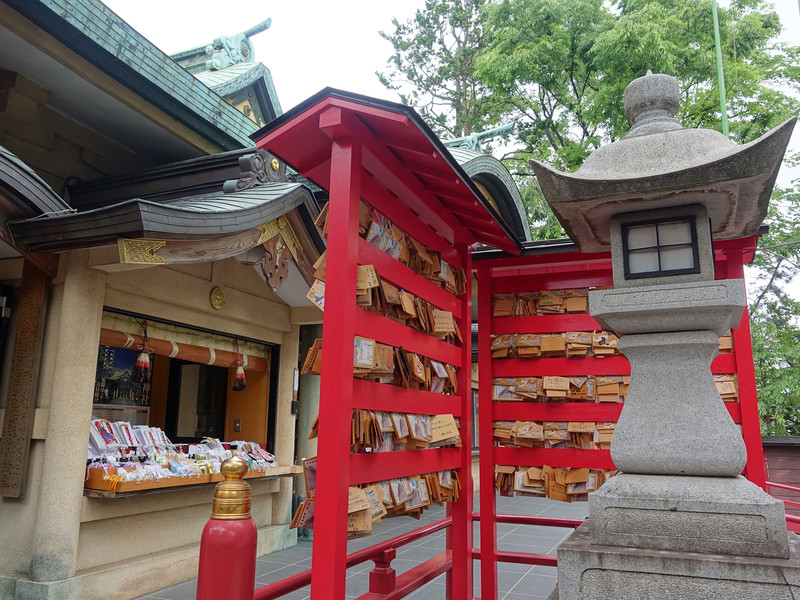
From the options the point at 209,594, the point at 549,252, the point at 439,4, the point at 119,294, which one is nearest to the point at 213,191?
the point at 119,294

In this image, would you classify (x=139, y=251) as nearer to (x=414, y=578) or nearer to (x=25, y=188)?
(x=25, y=188)

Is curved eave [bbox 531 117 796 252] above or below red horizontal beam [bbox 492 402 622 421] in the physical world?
above

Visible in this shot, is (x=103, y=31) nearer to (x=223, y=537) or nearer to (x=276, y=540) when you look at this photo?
(x=223, y=537)

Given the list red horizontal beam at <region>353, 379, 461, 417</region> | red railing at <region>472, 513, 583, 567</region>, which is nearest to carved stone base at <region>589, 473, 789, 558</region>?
red horizontal beam at <region>353, 379, 461, 417</region>

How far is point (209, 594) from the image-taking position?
6.95 feet

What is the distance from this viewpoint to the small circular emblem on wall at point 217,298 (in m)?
7.16

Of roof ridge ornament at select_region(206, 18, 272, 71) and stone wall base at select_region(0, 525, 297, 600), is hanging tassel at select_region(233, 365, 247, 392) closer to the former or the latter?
stone wall base at select_region(0, 525, 297, 600)

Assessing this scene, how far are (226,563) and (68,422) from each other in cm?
396

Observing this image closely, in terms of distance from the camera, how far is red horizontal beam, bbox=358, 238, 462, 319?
322 cm

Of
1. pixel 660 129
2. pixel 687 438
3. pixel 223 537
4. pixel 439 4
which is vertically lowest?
pixel 223 537

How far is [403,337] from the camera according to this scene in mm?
3574

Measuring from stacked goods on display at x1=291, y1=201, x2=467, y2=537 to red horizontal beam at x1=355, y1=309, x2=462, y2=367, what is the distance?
33mm

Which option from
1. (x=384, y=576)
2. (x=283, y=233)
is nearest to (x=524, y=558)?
(x=384, y=576)

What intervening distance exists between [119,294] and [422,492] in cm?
404
